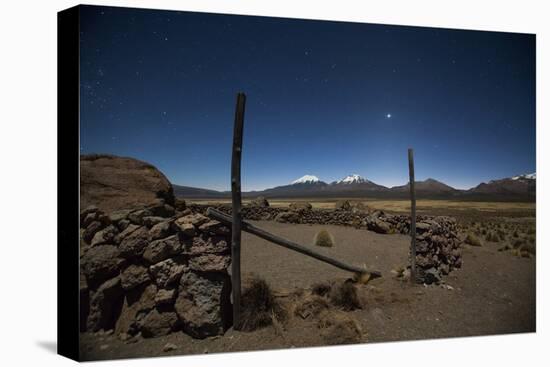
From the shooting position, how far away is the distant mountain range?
21.0 feet

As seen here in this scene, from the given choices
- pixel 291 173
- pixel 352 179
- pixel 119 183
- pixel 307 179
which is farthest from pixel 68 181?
pixel 352 179

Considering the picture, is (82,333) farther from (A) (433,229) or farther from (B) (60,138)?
(A) (433,229)

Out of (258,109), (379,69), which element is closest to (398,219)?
(379,69)

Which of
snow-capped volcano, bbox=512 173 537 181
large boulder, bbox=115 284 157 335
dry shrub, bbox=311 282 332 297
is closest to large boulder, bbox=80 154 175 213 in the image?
large boulder, bbox=115 284 157 335

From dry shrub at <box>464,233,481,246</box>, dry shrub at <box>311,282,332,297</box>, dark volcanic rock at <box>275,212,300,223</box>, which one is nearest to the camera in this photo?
dry shrub at <box>311,282,332,297</box>

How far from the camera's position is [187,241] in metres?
4.98

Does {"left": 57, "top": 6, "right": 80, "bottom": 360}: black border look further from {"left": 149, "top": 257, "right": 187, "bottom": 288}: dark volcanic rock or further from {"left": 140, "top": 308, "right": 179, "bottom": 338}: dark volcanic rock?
{"left": 149, "top": 257, "right": 187, "bottom": 288}: dark volcanic rock

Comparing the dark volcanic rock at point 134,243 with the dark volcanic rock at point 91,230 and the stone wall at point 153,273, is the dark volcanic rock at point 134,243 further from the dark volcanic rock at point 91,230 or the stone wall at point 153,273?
the dark volcanic rock at point 91,230

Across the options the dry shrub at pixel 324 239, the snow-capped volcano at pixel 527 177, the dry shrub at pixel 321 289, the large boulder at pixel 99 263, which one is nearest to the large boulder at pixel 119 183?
the large boulder at pixel 99 263

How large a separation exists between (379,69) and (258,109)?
77.5 inches

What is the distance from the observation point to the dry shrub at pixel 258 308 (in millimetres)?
5145

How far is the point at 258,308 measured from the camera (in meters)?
Answer: 5.25

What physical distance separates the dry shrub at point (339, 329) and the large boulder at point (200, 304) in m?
1.37

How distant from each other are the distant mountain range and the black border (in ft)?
8.40
